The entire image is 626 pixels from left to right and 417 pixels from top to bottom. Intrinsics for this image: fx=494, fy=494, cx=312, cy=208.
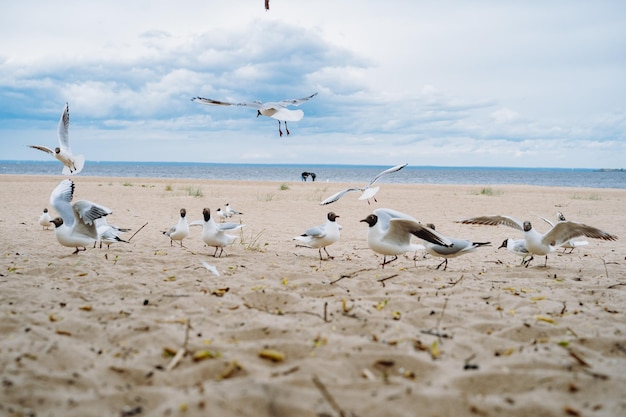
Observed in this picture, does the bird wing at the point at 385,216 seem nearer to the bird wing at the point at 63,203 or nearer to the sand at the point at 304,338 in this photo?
the sand at the point at 304,338

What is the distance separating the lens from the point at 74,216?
6.39 meters

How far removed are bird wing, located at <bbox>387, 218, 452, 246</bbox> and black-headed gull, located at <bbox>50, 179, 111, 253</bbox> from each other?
361cm

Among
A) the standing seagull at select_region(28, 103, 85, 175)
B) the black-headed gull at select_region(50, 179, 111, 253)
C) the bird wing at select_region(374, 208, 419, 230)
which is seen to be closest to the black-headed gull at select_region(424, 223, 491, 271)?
the bird wing at select_region(374, 208, 419, 230)

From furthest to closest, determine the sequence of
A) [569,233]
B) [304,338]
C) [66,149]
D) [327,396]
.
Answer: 1. [66,149]
2. [569,233]
3. [304,338]
4. [327,396]

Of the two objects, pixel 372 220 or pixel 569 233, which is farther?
pixel 569 233

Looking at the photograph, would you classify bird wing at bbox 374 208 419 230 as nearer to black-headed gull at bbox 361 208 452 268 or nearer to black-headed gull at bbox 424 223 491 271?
black-headed gull at bbox 361 208 452 268

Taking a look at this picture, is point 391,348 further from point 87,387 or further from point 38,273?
point 38,273

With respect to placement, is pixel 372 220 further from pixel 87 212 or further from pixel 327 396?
pixel 327 396

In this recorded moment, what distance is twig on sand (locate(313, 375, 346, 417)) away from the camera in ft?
7.68

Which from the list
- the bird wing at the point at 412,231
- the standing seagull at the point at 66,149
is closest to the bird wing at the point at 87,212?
the standing seagull at the point at 66,149

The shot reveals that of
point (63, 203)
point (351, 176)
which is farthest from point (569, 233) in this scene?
point (351, 176)

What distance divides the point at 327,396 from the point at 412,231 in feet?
11.9

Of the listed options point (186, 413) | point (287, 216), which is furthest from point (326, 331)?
point (287, 216)

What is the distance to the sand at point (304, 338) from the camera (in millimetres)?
2451
